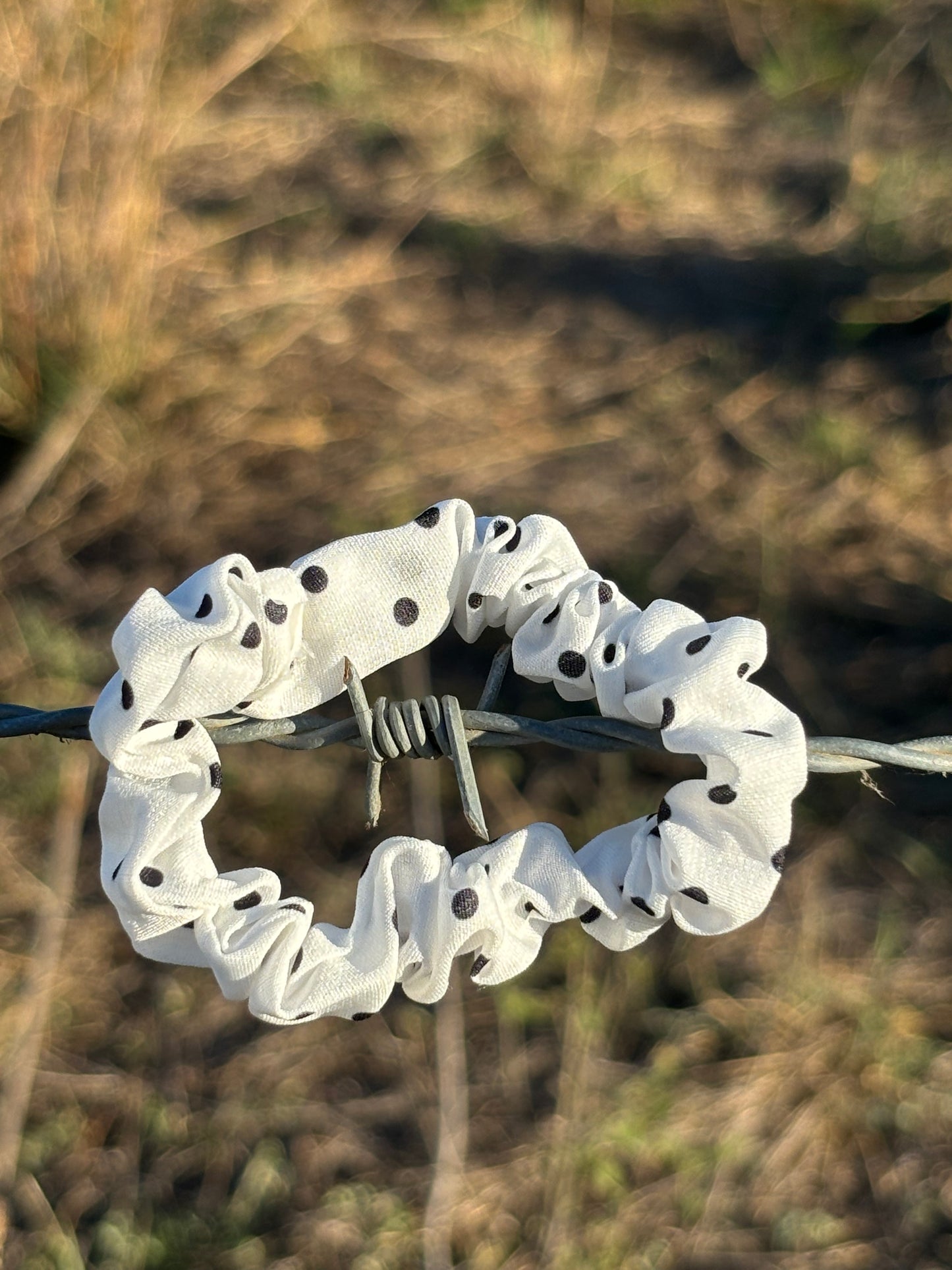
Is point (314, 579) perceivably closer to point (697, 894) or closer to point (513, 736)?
point (513, 736)

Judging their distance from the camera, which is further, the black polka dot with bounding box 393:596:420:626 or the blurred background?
the blurred background

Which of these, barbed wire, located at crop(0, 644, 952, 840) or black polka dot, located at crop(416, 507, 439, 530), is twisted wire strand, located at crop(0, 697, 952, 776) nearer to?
barbed wire, located at crop(0, 644, 952, 840)

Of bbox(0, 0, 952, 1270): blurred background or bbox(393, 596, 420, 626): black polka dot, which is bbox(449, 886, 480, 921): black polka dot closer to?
bbox(393, 596, 420, 626): black polka dot

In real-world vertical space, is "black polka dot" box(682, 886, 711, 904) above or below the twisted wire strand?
below

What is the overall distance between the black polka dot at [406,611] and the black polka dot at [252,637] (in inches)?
4.0

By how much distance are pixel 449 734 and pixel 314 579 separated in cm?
15

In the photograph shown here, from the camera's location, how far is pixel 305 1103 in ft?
6.07

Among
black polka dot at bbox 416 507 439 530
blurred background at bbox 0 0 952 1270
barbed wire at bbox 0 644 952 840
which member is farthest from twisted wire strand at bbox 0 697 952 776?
blurred background at bbox 0 0 952 1270

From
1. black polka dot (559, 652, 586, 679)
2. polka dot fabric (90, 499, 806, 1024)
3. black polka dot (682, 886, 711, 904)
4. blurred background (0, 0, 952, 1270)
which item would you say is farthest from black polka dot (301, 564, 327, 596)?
blurred background (0, 0, 952, 1270)

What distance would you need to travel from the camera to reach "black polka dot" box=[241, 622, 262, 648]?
0.72 meters

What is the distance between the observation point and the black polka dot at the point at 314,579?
772mm

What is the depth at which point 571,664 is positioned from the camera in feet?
2.56

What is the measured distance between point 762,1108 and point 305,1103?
750 mm

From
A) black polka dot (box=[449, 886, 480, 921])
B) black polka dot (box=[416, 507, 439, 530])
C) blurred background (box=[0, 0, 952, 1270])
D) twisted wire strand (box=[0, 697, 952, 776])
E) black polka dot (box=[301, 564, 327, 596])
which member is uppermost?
black polka dot (box=[416, 507, 439, 530])
